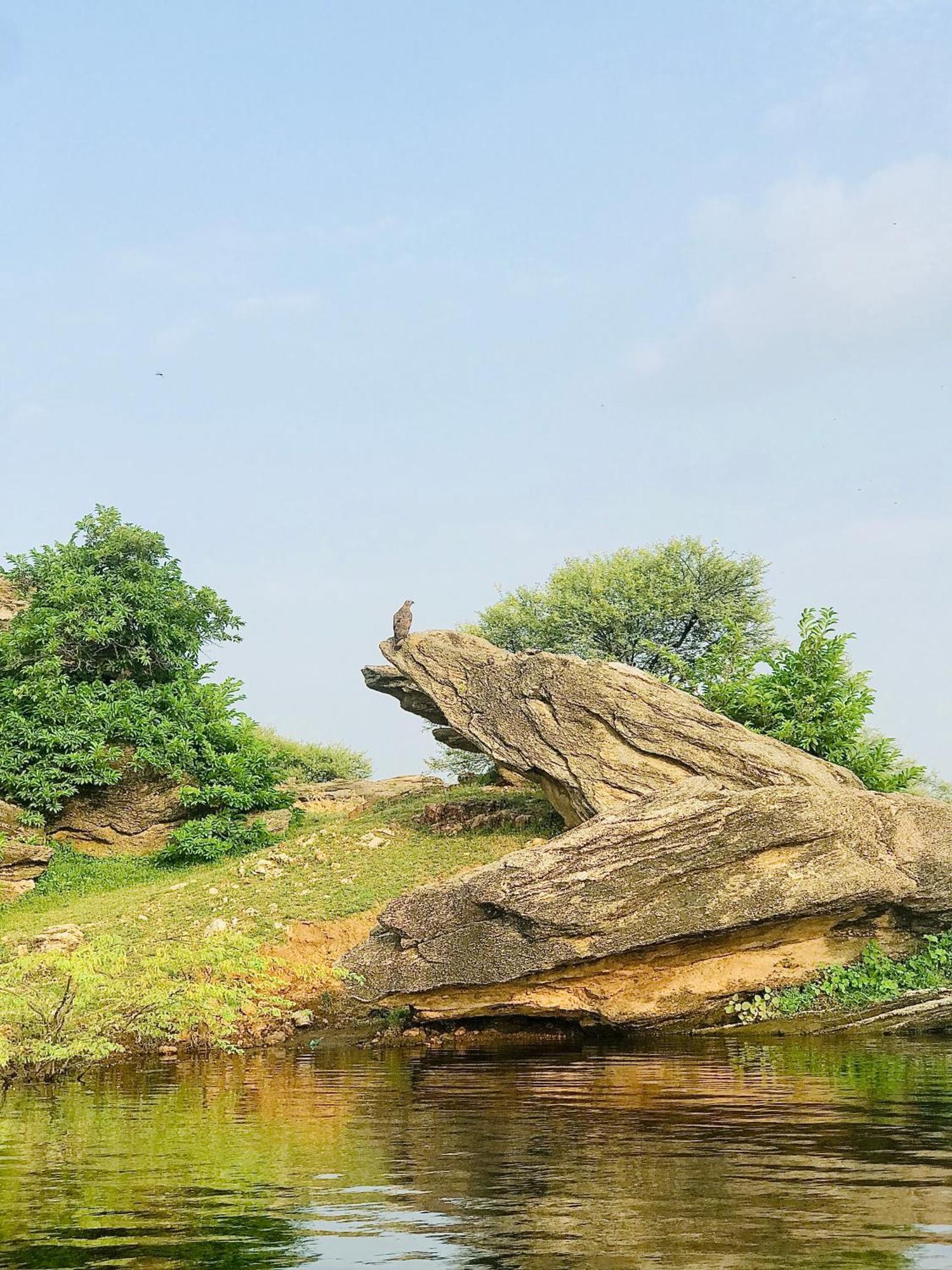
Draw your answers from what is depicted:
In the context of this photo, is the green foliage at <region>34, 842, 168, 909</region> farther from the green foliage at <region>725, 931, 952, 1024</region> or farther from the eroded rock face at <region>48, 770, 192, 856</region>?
the green foliage at <region>725, 931, 952, 1024</region>

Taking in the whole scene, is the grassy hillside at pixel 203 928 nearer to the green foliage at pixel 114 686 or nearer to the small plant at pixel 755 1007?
the green foliage at pixel 114 686

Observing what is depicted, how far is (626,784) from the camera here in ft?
69.5

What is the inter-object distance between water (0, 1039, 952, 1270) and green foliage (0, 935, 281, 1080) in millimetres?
581

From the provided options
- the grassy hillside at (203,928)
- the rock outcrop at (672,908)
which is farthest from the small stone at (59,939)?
the rock outcrop at (672,908)

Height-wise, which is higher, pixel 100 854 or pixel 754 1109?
pixel 100 854

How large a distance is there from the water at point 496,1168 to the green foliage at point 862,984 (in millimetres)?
2449

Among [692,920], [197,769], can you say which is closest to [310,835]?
[197,769]

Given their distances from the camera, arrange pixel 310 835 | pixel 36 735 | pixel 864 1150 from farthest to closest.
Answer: pixel 36 735 → pixel 310 835 → pixel 864 1150

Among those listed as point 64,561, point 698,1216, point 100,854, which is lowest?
point 698,1216

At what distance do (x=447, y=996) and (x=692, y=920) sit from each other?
143 inches

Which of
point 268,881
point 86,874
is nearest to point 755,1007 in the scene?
point 268,881

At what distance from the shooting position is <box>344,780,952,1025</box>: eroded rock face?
55.3 ft

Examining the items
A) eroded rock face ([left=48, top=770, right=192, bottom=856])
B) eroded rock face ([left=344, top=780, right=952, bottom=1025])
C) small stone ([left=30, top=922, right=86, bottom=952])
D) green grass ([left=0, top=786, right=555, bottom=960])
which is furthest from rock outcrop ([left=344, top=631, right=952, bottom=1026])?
eroded rock face ([left=48, top=770, right=192, bottom=856])

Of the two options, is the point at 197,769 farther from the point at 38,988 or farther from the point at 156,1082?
the point at 156,1082
